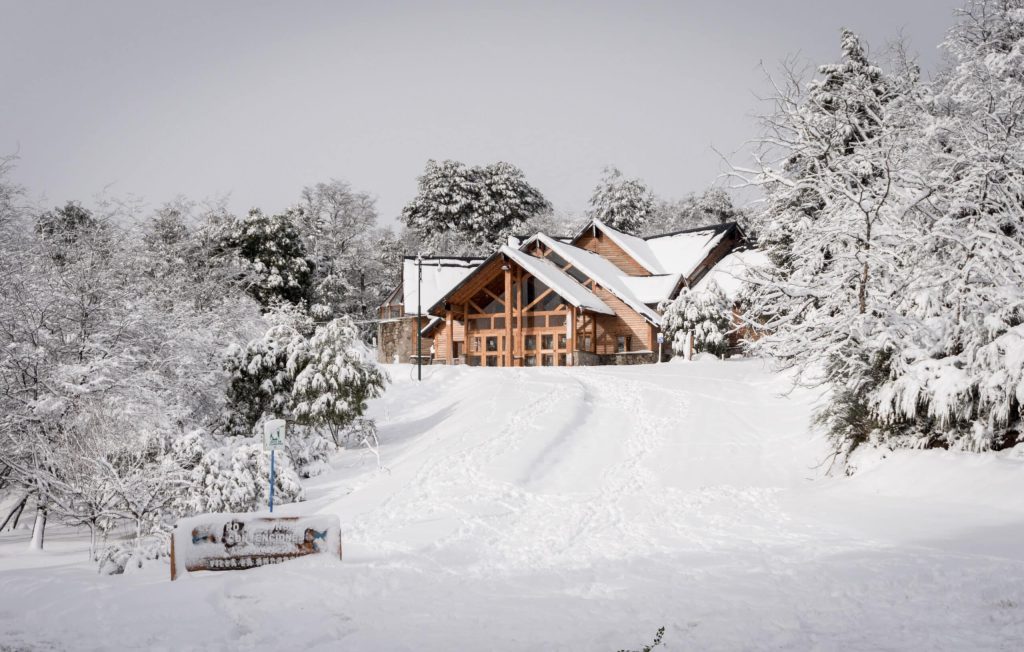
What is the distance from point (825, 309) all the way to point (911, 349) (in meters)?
1.53

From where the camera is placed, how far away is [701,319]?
32.1 m

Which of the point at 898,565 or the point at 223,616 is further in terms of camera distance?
the point at 898,565

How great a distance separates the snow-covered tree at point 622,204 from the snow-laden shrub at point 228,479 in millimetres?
53074

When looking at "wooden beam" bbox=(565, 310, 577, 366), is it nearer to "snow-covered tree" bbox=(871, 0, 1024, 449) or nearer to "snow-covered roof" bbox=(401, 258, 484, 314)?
"snow-covered roof" bbox=(401, 258, 484, 314)

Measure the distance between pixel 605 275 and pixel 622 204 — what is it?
30121 millimetres

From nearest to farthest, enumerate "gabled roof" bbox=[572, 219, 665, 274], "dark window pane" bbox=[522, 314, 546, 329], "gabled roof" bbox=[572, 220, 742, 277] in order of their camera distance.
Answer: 1. "dark window pane" bbox=[522, 314, 546, 329]
2. "gabled roof" bbox=[572, 219, 665, 274]
3. "gabled roof" bbox=[572, 220, 742, 277]

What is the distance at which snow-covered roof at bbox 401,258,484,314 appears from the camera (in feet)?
142

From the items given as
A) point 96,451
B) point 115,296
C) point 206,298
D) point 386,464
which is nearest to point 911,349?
point 386,464

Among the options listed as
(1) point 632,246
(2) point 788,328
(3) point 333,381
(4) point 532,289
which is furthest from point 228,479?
(1) point 632,246

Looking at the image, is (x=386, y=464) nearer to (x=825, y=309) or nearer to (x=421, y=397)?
(x=421, y=397)

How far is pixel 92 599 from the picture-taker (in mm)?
6930

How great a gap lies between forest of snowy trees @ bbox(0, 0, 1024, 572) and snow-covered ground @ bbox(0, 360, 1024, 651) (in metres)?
1.29

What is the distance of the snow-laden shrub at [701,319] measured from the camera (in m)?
31.6

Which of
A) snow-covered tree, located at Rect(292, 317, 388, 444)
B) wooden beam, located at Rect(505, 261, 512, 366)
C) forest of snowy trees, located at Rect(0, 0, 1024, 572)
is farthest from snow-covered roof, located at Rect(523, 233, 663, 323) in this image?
snow-covered tree, located at Rect(292, 317, 388, 444)
